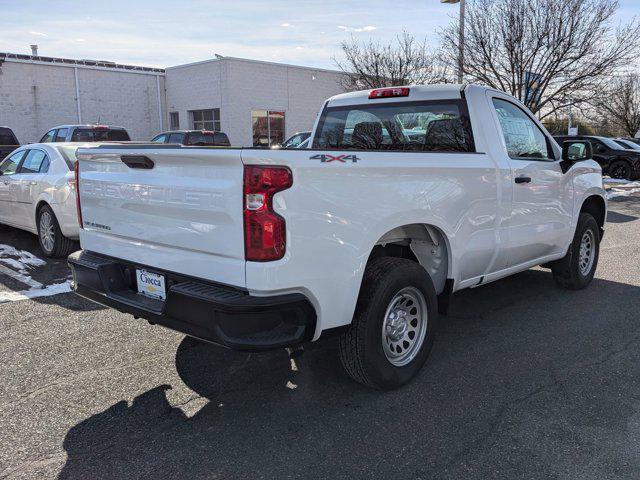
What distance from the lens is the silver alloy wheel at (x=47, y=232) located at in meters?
7.22

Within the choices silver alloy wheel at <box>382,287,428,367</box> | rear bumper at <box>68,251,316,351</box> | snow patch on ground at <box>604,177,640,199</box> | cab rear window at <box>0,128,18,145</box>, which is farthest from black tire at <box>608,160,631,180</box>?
cab rear window at <box>0,128,18,145</box>

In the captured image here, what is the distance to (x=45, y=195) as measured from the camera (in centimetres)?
721

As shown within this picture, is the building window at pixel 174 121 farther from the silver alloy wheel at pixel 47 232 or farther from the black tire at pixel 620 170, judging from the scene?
the silver alloy wheel at pixel 47 232

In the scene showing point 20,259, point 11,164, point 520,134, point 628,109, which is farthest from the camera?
point 628,109

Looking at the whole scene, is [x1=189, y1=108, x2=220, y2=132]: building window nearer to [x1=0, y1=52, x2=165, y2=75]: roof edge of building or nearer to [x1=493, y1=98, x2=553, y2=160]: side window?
[x1=0, y1=52, x2=165, y2=75]: roof edge of building

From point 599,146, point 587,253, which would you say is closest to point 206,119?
point 599,146

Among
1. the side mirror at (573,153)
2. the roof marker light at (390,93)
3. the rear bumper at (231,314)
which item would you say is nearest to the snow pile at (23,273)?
the rear bumper at (231,314)

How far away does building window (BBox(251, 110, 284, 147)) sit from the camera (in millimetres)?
27234

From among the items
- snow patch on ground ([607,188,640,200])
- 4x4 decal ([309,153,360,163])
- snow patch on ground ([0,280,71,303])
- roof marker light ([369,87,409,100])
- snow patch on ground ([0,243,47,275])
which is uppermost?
roof marker light ([369,87,409,100])

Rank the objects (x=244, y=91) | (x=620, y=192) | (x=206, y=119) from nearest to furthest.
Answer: (x=620, y=192) → (x=244, y=91) → (x=206, y=119)

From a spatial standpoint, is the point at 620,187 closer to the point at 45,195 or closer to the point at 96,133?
the point at 96,133

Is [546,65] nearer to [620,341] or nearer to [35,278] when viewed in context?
[620,341]

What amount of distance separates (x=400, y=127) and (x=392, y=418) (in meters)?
2.52

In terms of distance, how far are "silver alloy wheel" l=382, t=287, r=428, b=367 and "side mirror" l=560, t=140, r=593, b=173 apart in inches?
99.2
